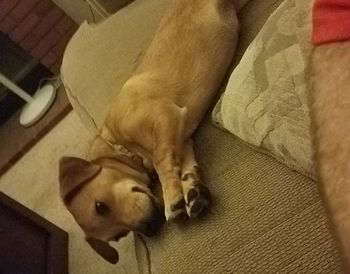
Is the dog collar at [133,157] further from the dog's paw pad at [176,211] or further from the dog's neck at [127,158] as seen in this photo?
the dog's paw pad at [176,211]

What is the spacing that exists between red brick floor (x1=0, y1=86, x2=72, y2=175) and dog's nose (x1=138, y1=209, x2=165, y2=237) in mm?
1903

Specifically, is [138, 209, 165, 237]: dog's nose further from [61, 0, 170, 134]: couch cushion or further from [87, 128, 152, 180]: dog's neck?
[61, 0, 170, 134]: couch cushion

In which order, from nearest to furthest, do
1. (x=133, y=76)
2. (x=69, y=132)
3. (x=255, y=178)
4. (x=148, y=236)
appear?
(x=255, y=178), (x=148, y=236), (x=133, y=76), (x=69, y=132)

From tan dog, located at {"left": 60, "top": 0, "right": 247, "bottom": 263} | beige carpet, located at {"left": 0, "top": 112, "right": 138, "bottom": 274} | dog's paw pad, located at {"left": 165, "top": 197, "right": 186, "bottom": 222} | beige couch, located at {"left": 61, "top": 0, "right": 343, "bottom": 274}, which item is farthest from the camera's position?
beige carpet, located at {"left": 0, "top": 112, "right": 138, "bottom": 274}

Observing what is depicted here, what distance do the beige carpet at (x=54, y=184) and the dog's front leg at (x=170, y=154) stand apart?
74 centimetres

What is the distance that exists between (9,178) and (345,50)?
9.38ft

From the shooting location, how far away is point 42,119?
11.5 feet

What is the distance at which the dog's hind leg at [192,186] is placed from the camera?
4.52ft

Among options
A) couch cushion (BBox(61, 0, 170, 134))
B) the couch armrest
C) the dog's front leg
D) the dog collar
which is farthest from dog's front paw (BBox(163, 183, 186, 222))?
the couch armrest

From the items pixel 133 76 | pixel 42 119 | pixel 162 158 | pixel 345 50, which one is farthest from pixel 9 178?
pixel 345 50

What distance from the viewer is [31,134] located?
349 cm

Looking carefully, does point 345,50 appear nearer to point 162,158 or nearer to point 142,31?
point 162,158

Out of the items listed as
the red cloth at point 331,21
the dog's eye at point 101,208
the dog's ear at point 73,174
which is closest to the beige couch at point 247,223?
the dog's eye at point 101,208

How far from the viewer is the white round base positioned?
3.53 m
